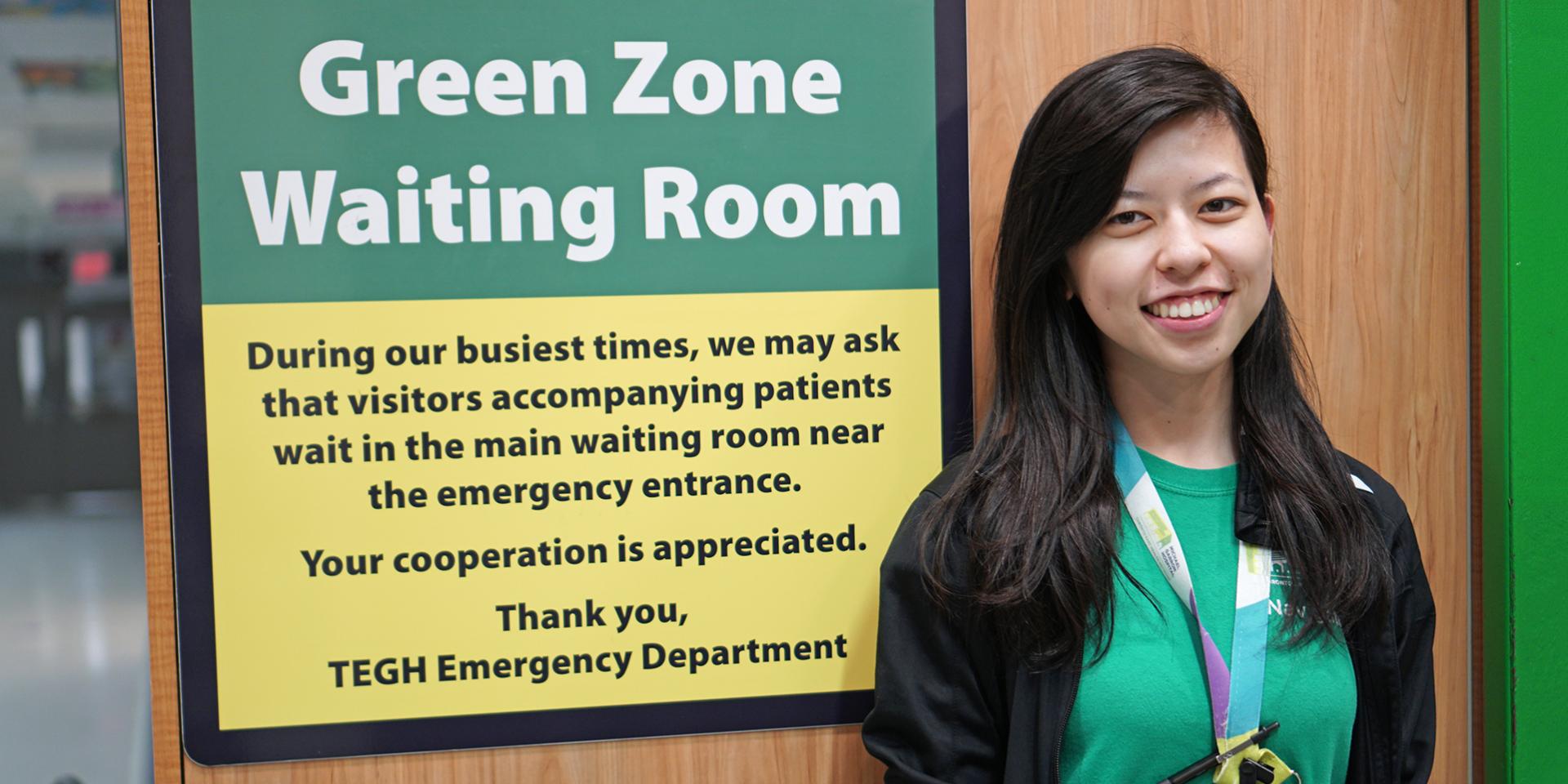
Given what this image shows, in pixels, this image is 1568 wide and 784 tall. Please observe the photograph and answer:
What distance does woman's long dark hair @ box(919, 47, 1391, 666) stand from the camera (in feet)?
4.14

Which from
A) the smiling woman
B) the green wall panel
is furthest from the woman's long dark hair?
the green wall panel

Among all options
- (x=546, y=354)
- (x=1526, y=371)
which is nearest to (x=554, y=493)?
(x=546, y=354)

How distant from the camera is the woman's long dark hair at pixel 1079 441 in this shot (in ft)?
4.14

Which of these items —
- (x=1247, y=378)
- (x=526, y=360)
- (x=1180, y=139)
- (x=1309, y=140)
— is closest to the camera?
(x=1180, y=139)

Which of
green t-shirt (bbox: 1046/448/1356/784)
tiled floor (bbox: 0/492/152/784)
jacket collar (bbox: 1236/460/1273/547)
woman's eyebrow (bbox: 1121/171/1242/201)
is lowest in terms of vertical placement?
tiled floor (bbox: 0/492/152/784)

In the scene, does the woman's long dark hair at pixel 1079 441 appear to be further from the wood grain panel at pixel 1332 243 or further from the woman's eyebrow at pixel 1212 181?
the wood grain panel at pixel 1332 243

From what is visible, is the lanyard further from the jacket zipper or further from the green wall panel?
the green wall panel

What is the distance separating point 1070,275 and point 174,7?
124 cm

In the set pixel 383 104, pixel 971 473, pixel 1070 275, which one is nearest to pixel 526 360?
pixel 383 104

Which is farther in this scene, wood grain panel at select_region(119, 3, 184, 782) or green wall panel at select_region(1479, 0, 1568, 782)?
green wall panel at select_region(1479, 0, 1568, 782)

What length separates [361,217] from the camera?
1.49 meters

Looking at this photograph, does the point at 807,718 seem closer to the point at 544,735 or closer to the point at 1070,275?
the point at 544,735

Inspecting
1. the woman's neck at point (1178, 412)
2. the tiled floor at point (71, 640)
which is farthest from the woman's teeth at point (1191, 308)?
the tiled floor at point (71, 640)

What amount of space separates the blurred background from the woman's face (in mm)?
6171
